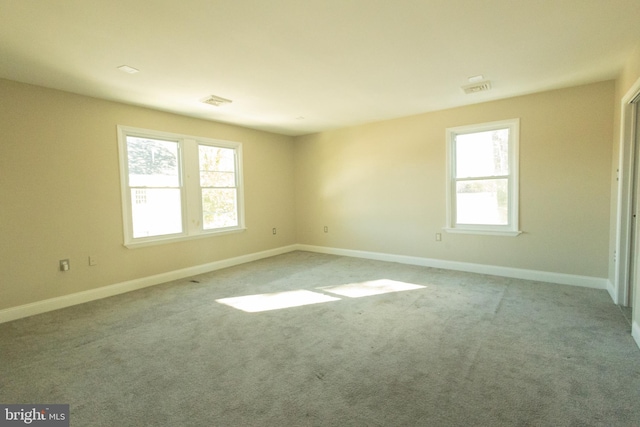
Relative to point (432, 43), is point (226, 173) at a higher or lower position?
lower

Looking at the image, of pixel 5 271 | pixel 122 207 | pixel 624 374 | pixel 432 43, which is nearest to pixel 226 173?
pixel 122 207

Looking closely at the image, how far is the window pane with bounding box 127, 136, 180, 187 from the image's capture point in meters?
4.10

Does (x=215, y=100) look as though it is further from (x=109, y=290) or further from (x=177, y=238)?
(x=109, y=290)

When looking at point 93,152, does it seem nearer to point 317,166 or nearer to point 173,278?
point 173,278

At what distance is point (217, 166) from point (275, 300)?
2.78m

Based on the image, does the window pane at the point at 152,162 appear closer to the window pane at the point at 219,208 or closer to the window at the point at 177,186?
the window at the point at 177,186

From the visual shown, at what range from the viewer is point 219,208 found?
17.1 feet

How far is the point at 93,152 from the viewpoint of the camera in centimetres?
369

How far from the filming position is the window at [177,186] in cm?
408

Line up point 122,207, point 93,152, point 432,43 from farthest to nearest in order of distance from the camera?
point 122,207, point 93,152, point 432,43

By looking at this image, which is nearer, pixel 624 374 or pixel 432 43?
pixel 624 374

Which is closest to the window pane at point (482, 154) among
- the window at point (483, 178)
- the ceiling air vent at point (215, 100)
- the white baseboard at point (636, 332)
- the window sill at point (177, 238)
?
the window at point (483, 178)

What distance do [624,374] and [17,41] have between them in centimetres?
507

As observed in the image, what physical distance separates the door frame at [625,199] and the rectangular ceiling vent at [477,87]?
49.3 inches
